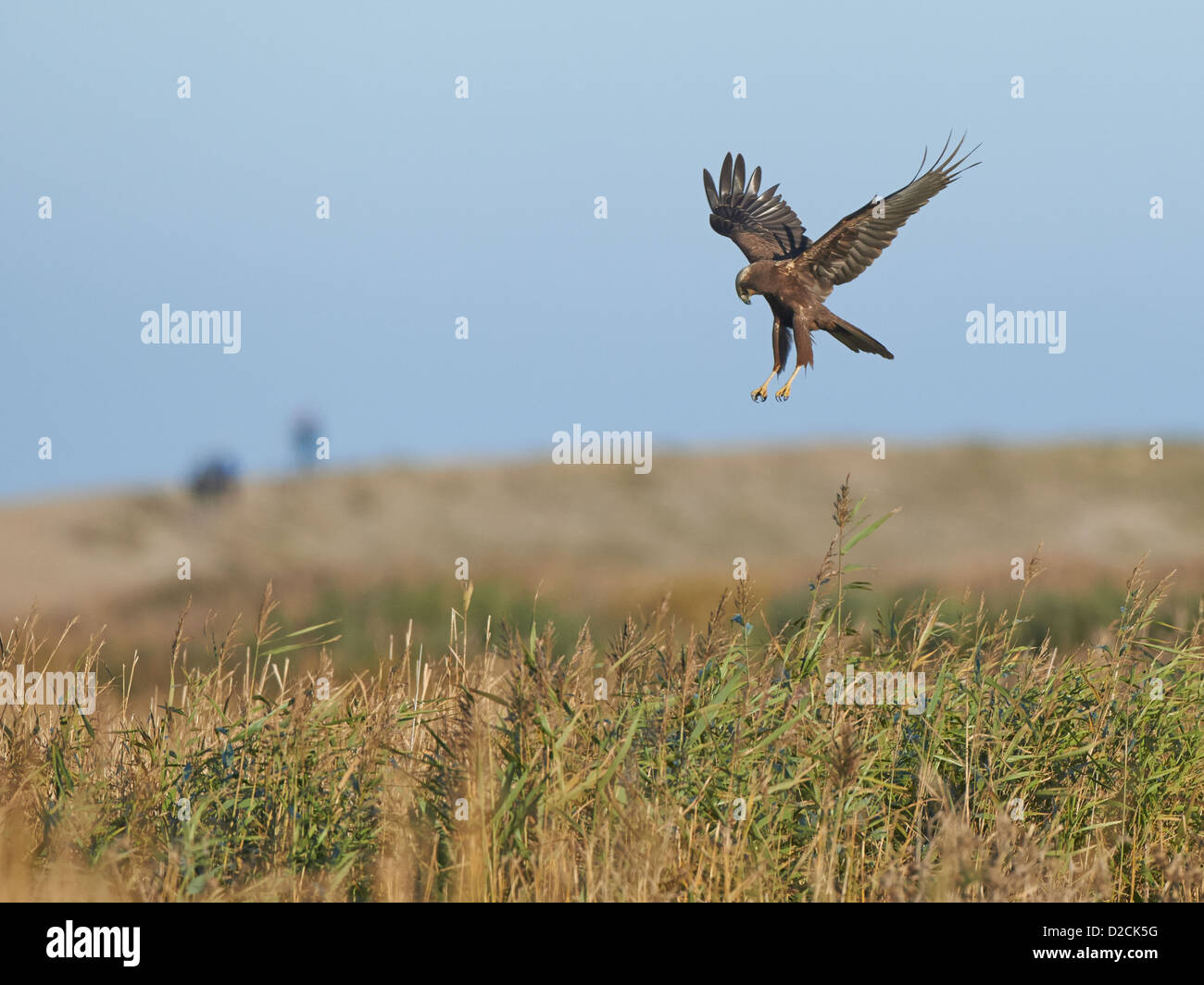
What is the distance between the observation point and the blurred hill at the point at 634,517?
54.2m

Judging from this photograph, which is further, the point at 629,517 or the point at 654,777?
the point at 629,517

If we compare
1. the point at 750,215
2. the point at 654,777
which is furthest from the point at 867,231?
the point at 654,777

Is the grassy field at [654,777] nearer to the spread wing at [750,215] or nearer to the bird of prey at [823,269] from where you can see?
the bird of prey at [823,269]

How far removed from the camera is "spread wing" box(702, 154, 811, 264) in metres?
8.23

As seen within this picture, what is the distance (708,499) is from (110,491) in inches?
1270

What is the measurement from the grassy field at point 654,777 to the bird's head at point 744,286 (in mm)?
2430

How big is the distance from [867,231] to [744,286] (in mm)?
796

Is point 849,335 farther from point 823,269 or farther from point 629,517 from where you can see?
point 629,517

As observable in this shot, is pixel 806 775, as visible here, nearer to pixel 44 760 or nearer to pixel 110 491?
pixel 44 760

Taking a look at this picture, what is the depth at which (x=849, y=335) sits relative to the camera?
701 cm

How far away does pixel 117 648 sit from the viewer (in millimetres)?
26688

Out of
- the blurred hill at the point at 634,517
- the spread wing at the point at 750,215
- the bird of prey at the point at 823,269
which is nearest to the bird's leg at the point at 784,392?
the bird of prey at the point at 823,269

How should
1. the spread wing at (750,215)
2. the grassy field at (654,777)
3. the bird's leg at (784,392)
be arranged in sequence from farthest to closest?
the spread wing at (750,215)
the bird's leg at (784,392)
the grassy field at (654,777)
